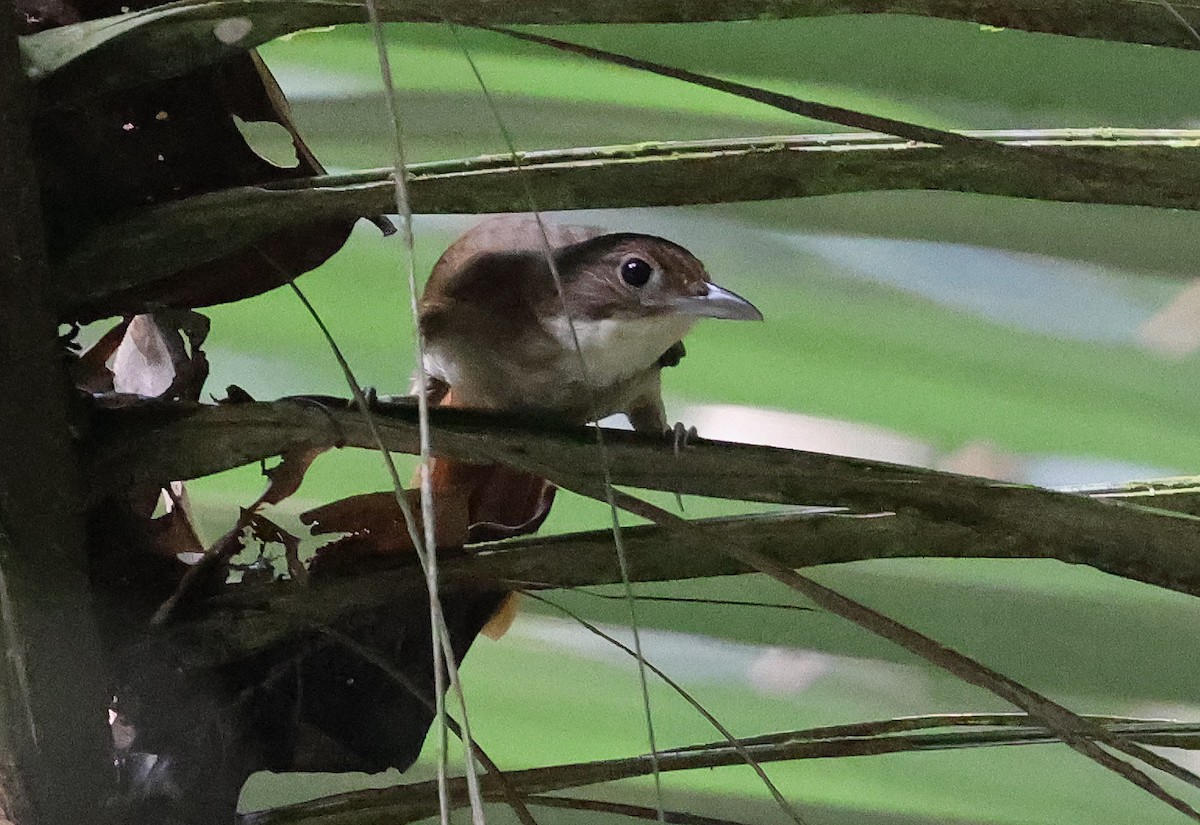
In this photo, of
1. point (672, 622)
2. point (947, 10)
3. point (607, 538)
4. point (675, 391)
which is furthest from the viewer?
point (675, 391)

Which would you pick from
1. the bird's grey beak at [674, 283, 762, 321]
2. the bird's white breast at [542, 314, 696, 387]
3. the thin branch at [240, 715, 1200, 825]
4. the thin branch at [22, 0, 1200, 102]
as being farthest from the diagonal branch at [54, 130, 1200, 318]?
the bird's white breast at [542, 314, 696, 387]

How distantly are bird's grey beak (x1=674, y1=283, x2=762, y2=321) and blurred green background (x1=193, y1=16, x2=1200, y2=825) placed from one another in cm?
15

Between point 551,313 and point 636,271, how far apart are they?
8 cm

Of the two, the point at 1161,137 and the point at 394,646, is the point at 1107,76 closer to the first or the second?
the point at 1161,137

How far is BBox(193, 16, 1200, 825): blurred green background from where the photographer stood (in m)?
0.98

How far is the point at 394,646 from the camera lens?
0.52m

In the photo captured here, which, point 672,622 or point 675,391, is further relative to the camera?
point 675,391

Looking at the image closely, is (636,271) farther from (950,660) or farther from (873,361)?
(950,660)

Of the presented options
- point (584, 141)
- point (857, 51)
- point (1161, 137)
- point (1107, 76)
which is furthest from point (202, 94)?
point (1107, 76)

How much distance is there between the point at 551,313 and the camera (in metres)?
0.92

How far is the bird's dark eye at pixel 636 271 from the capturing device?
925 millimetres

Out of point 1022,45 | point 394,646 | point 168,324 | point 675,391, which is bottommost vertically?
point 394,646

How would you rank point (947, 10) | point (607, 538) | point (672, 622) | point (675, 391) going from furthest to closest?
1. point (675, 391)
2. point (672, 622)
3. point (607, 538)
4. point (947, 10)

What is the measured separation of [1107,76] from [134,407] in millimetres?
910
